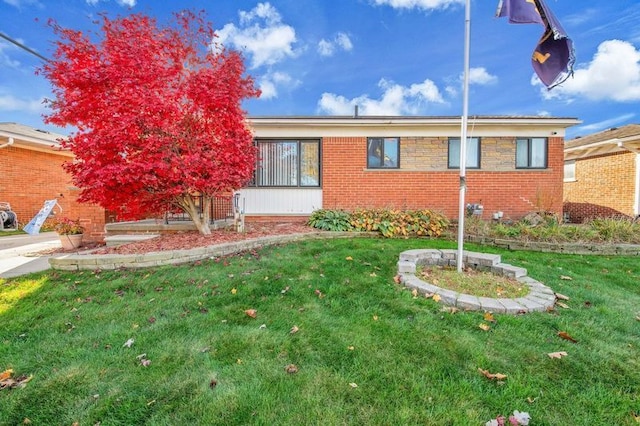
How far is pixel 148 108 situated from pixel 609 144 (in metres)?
15.7

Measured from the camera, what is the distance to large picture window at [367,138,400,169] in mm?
9672

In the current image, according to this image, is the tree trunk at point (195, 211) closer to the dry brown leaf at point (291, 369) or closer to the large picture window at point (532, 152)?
the dry brown leaf at point (291, 369)

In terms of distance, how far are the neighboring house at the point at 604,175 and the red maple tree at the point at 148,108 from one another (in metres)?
14.0

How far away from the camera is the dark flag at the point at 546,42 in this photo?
358 centimetres

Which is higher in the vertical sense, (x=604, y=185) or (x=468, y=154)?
(x=468, y=154)

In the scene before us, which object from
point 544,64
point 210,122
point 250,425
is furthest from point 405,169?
point 250,425

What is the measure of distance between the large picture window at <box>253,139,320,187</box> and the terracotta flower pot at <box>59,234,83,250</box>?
5.09 meters

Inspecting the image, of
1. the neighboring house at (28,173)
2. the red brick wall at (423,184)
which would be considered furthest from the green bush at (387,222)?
the neighboring house at (28,173)

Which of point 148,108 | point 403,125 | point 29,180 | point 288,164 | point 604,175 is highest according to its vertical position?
point 403,125

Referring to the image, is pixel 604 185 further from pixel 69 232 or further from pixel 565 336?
pixel 69 232

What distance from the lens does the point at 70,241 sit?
681cm


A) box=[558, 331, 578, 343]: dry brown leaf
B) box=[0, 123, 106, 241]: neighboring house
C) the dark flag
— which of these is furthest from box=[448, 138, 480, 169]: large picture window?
box=[0, 123, 106, 241]: neighboring house

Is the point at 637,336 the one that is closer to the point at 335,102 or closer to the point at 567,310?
the point at 567,310

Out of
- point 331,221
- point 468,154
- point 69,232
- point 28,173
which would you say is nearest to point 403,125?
point 468,154
